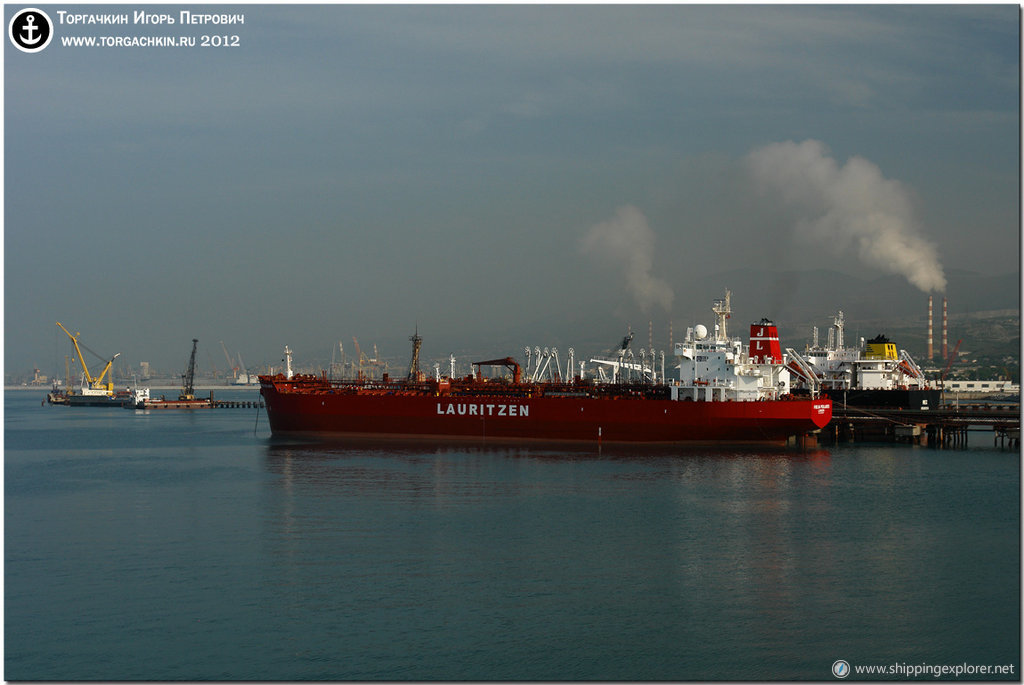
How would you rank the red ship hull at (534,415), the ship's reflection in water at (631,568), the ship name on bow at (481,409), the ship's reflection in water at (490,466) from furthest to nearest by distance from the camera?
1. the ship name on bow at (481,409)
2. the red ship hull at (534,415)
3. the ship's reflection in water at (490,466)
4. the ship's reflection in water at (631,568)

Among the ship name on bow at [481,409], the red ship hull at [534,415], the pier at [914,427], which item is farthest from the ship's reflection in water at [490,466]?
the pier at [914,427]

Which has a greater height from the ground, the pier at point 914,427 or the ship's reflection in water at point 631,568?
the pier at point 914,427

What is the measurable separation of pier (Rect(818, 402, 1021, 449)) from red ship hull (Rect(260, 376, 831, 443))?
555cm

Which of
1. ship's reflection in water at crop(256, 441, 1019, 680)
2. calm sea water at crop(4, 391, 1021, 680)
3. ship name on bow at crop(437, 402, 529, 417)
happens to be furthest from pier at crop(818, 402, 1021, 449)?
ship name on bow at crop(437, 402, 529, 417)

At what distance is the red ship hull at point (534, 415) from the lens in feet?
119

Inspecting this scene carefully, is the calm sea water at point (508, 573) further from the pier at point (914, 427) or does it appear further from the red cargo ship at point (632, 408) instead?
the pier at point (914, 427)

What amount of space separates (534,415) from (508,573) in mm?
21295

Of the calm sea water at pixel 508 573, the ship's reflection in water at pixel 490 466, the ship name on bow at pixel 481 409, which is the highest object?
the ship name on bow at pixel 481 409

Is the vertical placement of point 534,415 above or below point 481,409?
below

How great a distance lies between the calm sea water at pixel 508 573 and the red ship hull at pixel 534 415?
247 inches

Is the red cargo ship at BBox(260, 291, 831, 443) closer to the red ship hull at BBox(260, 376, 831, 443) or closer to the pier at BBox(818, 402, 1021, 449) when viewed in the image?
the red ship hull at BBox(260, 376, 831, 443)

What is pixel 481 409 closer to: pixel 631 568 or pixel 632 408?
pixel 632 408

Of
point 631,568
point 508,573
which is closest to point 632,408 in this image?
point 631,568

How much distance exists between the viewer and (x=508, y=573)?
17234 millimetres
